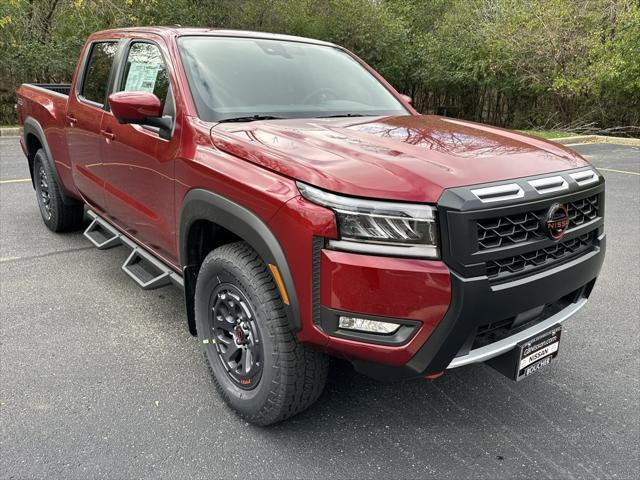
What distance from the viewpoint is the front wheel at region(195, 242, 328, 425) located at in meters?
2.22

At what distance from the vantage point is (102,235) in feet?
13.5

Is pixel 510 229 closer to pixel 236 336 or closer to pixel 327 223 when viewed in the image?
pixel 327 223

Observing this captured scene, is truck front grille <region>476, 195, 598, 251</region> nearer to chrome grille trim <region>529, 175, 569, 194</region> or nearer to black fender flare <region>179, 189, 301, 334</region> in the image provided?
chrome grille trim <region>529, 175, 569, 194</region>

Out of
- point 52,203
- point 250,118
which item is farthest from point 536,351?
point 52,203

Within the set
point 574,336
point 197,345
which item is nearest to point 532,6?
point 574,336

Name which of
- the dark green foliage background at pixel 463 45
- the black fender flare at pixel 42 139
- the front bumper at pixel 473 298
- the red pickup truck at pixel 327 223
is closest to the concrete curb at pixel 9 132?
the dark green foliage background at pixel 463 45

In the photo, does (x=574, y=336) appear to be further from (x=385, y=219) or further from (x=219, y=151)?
(x=219, y=151)

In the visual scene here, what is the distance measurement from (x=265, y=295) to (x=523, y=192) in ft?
3.63

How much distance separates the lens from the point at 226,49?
322cm

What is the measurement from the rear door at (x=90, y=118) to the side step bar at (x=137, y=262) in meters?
0.18

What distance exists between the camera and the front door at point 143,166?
292 centimetres

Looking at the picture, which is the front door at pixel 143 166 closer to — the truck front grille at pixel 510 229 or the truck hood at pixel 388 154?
the truck hood at pixel 388 154

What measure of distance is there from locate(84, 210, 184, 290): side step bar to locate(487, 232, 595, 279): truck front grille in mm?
1721

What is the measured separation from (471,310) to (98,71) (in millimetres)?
Result: 3526
